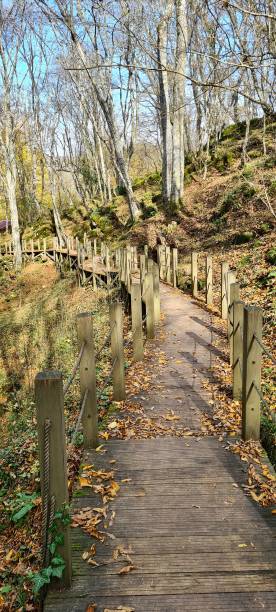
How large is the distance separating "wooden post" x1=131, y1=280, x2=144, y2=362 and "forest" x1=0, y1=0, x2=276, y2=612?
229mm

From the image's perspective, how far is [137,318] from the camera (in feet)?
25.1

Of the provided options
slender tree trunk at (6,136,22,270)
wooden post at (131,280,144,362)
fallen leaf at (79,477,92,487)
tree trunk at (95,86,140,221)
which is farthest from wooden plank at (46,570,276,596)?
slender tree trunk at (6,136,22,270)

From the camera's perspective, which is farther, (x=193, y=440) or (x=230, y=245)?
(x=230, y=245)

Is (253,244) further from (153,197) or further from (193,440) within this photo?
(153,197)

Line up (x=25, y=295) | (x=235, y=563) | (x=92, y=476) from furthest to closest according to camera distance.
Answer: (x=25, y=295), (x=92, y=476), (x=235, y=563)

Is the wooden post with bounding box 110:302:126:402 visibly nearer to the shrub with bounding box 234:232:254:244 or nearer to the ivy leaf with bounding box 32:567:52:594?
the ivy leaf with bounding box 32:567:52:594

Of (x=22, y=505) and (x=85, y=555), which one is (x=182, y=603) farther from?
(x=22, y=505)

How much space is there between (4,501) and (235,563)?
2489mm

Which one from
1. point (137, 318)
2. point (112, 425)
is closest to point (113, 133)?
point (137, 318)

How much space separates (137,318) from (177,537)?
14.7 feet

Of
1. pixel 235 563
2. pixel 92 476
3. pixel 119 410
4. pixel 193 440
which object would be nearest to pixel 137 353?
pixel 119 410

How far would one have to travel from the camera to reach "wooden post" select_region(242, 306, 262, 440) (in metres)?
4.50

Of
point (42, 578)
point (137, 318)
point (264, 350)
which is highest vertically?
point (264, 350)

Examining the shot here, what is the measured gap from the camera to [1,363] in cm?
1241
